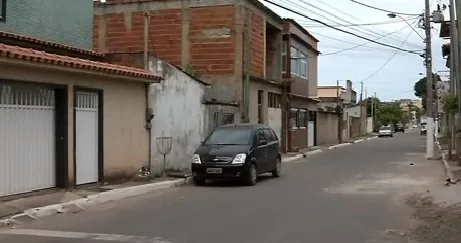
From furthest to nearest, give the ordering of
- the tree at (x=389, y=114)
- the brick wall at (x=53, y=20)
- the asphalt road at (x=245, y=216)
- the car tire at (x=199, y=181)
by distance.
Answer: the tree at (x=389, y=114) → the car tire at (x=199, y=181) → the brick wall at (x=53, y=20) → the asphalt road at (x=245, y=216)

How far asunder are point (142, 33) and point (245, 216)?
63.7ft

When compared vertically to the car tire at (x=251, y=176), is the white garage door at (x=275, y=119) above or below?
above

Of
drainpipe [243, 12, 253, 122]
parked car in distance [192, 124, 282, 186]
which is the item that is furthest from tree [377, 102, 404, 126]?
parked car in distance [192, 124, 282, 186]

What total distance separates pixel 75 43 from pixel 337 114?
129 ft

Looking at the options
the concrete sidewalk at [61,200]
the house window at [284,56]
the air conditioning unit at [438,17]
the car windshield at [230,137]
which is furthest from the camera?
the house window at [284,56]

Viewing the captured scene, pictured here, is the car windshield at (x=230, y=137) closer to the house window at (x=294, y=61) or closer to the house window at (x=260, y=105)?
the house window at (x=260, y=105)

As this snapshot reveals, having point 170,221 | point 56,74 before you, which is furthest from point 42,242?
point 56,74

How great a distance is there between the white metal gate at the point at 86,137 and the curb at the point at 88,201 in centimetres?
100

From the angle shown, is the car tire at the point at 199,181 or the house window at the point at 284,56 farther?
the house window at the point at 284,56

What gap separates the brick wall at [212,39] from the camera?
92.5 ft

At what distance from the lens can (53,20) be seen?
18.8 m

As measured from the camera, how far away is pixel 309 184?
18.4m

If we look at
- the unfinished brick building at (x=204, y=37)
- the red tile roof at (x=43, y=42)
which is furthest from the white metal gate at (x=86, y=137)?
the unfinished brick building at (x=204, y=37)

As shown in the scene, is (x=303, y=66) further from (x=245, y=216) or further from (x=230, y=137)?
(x=245, y=216)
